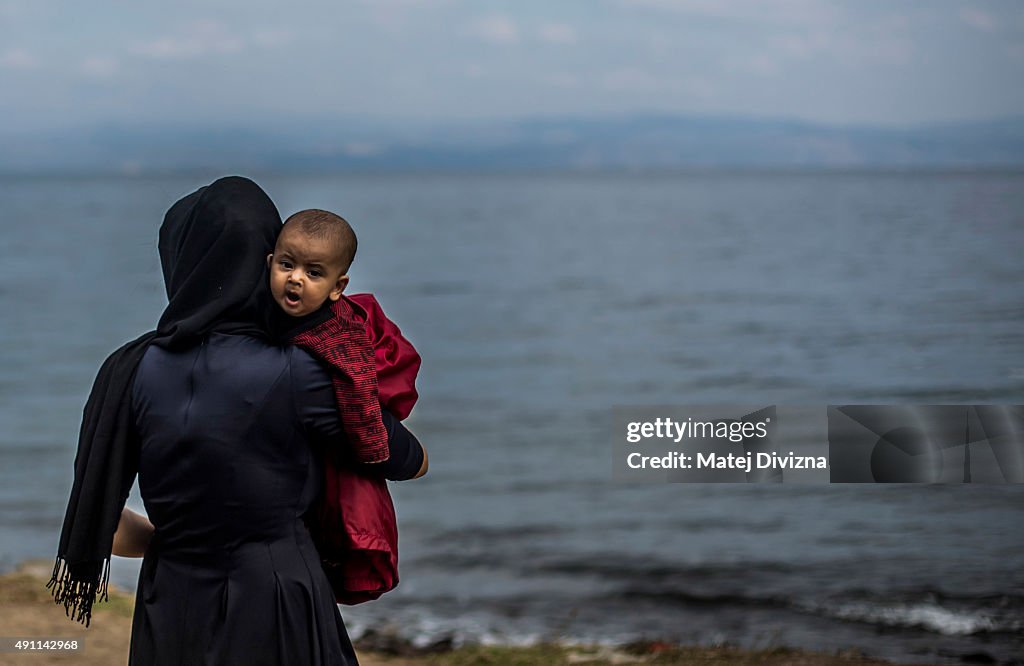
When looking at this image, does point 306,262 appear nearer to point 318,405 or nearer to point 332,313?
point 332,313

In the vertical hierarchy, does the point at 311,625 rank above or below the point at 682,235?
below

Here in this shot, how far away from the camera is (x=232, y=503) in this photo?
209cm

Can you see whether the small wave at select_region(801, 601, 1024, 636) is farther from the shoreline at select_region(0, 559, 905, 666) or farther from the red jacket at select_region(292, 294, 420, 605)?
the red jacket at select_region(292, 294, 420, 605)

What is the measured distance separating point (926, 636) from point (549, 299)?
21064 millimetres

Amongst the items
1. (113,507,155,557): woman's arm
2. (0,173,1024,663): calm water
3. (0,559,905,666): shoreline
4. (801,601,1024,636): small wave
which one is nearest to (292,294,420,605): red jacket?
(113,507,155,557): woman's arm

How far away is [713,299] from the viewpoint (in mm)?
27281

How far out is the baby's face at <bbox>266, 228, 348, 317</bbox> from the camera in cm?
205

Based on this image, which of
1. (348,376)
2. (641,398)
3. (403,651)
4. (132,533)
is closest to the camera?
(348,376)

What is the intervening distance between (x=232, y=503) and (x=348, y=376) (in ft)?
0.93

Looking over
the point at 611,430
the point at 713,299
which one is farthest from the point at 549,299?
the point at 611,430

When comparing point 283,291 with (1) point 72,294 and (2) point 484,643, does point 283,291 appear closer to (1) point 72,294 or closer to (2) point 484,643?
(2) point 484,643

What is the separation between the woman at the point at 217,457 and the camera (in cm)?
205

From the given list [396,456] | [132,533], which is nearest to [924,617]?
[396,456]

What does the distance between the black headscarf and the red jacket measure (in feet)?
0.29
